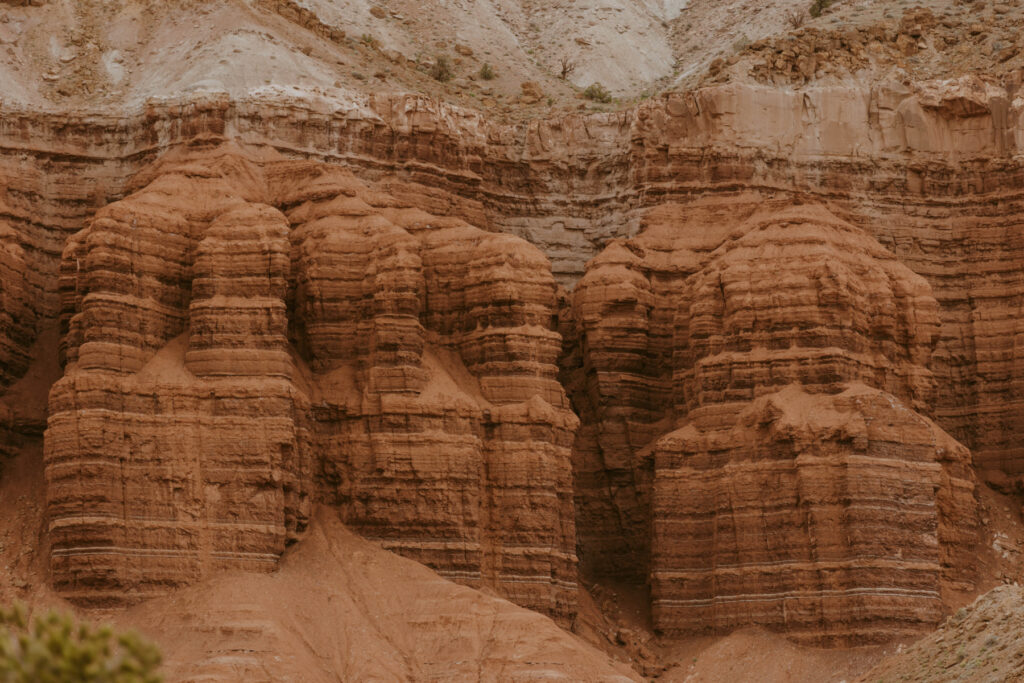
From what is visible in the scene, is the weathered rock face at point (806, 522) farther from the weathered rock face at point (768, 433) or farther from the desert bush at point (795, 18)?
the desert bush at point (795, 18)

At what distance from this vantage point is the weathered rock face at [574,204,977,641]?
61.7m

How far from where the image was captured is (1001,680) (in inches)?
1902

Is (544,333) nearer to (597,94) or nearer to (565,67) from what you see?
(597,94)

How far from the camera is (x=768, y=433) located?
208 ft

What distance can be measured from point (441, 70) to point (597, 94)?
5.71m

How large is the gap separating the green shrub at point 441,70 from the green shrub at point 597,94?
15.9ft

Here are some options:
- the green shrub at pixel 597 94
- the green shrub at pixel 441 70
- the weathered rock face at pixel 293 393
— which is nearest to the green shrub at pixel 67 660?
the weathered rock face at pixel 293 393

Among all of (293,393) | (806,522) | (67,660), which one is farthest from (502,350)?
(67,660)

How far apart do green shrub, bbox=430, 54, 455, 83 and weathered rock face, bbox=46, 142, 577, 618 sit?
17.4 meters

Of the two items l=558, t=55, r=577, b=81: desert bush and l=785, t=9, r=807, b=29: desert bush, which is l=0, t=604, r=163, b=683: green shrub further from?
l=558, t=55, r=577, b=81: desert bush

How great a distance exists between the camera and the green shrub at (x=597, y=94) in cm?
8431

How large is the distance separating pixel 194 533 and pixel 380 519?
17.1 feet

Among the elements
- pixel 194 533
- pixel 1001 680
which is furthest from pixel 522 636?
pixel 1001 680

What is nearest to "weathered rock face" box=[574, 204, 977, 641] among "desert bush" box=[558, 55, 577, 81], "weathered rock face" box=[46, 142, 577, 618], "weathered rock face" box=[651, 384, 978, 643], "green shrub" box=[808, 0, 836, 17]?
"weathered rock face" box=[651, 384, 978, 643]
